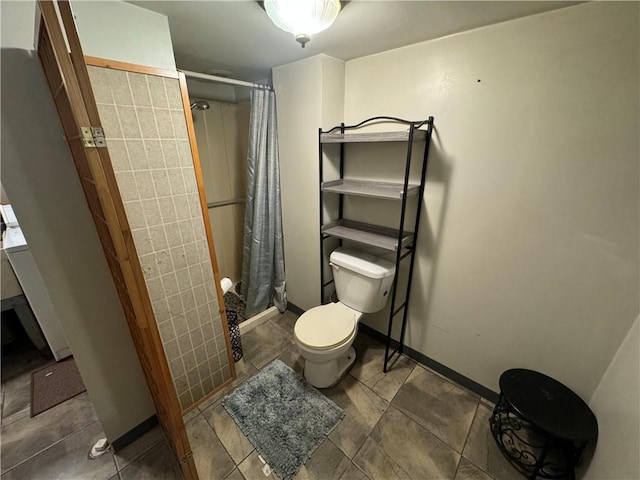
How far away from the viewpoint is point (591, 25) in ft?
3.23

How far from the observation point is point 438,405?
1.59 metres

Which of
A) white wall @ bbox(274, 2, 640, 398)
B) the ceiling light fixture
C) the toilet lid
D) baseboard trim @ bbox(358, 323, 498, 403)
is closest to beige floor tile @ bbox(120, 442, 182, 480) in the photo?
the toilet lid

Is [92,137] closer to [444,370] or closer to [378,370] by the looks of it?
[378,370]

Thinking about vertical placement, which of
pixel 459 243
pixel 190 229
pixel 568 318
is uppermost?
pixel 190 229

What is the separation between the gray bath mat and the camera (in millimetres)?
1335

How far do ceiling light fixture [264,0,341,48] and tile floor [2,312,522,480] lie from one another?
193 centimetres

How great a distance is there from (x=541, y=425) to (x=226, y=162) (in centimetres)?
274

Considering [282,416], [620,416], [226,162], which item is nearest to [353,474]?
[282,416]

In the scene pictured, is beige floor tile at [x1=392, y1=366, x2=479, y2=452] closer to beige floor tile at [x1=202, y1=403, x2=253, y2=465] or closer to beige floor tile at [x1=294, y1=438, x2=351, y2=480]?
beige floor tile at [x1=294, y1=438, x2=351, y2=480]

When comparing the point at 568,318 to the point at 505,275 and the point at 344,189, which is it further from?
the point at 344,189

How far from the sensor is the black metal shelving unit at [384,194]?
1387 millimetres

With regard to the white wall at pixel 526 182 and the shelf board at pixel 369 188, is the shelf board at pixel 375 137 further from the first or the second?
the shelf board at pixel 369 188

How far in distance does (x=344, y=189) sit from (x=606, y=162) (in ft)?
3.85

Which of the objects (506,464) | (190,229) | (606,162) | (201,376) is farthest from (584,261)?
(201,376)
